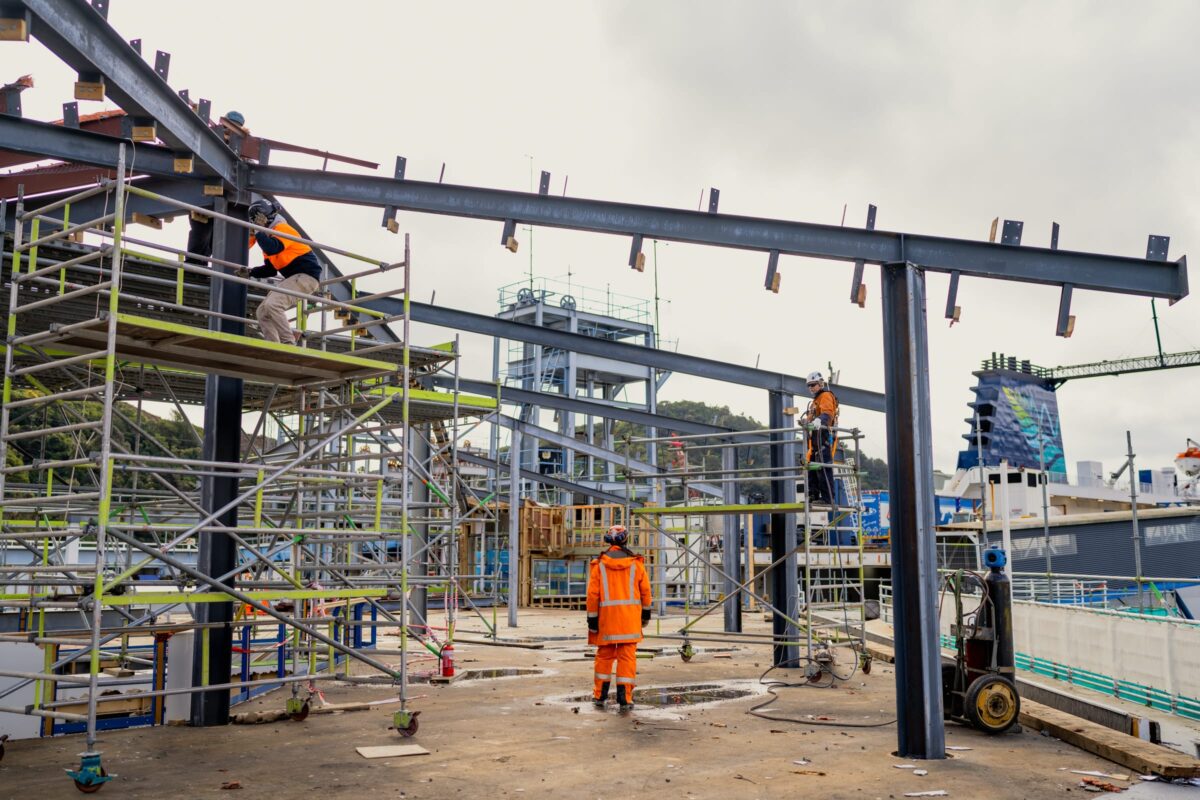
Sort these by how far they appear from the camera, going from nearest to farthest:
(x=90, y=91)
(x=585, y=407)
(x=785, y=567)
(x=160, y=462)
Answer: (x=90, y=91) → (x=160, y=462) → (x=785, y=567) → (x=585, y=407)

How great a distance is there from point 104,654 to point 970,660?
9718 millimetres

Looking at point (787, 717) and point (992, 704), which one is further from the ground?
point (992, 704)

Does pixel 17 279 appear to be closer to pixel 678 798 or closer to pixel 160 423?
pixel 678 798

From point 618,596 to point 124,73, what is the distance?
699cm

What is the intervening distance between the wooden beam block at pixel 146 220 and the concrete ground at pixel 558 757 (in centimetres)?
506

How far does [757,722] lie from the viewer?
33.8 feet

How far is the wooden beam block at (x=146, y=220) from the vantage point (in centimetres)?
1000

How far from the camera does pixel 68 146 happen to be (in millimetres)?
8898

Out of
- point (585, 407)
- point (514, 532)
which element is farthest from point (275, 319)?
point (514, 532)

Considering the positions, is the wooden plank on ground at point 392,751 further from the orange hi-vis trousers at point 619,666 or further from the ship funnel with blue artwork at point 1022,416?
the ship funnel with blue artwork at point 1022,416

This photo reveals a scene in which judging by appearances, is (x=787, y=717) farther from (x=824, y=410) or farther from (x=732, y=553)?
(x=732, y=553)

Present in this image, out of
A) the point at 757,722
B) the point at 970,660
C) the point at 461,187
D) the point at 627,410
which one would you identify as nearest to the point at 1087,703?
the point at 970,660

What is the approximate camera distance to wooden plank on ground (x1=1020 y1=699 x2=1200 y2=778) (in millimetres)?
7609

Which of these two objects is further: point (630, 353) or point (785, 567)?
point (630, 353)
